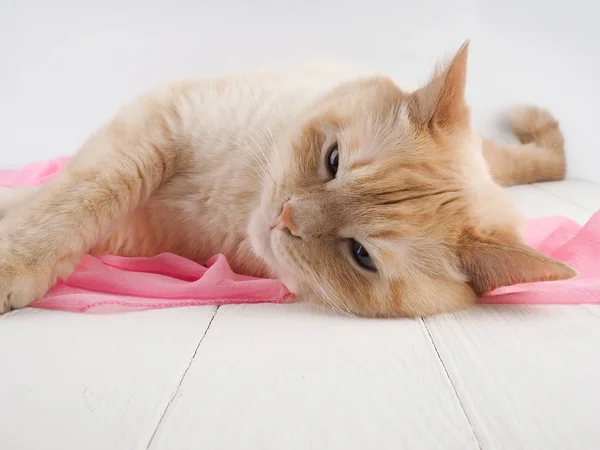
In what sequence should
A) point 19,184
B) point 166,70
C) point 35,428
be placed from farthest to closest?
point 166,70, point 19,184, point 35,428

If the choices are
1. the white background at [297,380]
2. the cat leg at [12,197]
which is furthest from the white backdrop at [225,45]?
the white background at [297,380]

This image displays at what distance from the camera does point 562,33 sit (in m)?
2.55

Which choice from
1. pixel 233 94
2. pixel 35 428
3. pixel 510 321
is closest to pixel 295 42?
pixel 233 94

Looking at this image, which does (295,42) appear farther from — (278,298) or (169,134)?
(278,298)

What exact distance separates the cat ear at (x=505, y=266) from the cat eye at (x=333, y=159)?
0.33 meters

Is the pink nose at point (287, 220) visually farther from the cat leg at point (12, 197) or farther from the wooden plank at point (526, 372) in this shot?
the cat leg at point (12, 197)

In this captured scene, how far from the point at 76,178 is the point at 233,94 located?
51 centimetres

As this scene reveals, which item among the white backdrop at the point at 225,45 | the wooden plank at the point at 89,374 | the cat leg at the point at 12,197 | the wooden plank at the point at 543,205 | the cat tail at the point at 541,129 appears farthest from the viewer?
the cat tail at the point at 541,129

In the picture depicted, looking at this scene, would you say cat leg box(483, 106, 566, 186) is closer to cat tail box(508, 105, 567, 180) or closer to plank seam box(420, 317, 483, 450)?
cat tail box(508, 105, 567, 180)

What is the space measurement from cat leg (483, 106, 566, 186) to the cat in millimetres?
1100

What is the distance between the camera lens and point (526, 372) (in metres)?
0.95

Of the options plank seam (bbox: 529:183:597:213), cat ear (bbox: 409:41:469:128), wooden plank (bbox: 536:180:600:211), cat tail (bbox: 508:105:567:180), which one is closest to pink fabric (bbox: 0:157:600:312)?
cat ear (bbox: 409:41:469:128)

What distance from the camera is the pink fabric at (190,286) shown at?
1.18 meters

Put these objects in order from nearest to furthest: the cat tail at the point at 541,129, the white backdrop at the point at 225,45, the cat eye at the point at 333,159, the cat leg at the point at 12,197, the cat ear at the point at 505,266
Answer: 1. the cat ear at the point at 505,266
2. the cat eye at the point at 333,159
3. the cat leg at the point at 12,197
4. the white backdrop at the point at 225,45
5. the cat tail at the point at 541,129
